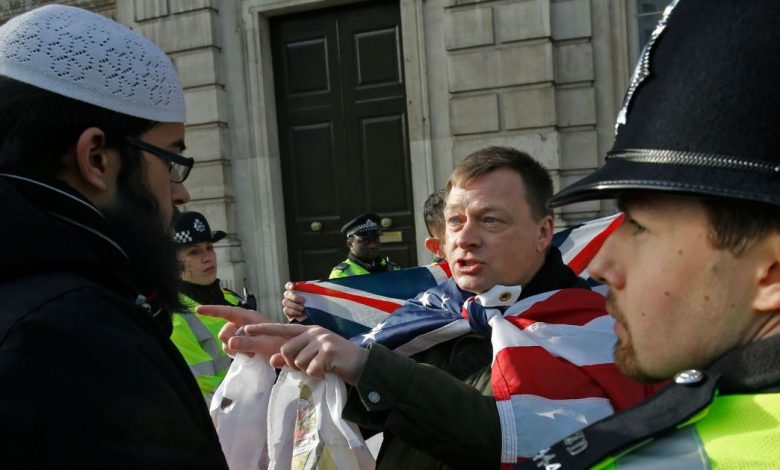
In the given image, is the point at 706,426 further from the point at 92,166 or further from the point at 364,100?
the point at 364,100

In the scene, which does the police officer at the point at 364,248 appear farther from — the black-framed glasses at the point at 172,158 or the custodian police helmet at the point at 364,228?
the black-framed glasses at the point at 172,158

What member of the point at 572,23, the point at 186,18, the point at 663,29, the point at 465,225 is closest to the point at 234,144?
the point at 186,18

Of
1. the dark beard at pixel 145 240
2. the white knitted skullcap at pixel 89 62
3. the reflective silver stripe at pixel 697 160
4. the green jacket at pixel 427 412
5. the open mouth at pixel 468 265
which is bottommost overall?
the green jacket at pixel 427 412

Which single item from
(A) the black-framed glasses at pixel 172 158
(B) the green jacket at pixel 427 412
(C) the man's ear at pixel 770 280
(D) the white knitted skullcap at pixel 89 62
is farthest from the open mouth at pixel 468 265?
(C) the man's ear at pixel 770 280

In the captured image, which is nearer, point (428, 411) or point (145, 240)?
point (145, 240)

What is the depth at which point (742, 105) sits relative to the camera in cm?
89

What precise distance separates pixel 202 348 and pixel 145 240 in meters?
2.12

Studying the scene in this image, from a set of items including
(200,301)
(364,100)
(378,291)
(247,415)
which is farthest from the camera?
(364,100)

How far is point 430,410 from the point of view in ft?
5.58

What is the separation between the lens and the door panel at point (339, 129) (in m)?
7.98

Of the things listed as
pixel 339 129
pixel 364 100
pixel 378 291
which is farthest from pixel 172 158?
pixel 339 129

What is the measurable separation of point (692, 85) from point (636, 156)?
0.40 feet

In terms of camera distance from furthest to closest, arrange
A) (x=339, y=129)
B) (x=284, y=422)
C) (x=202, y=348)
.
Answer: (x=339, y=129) < (x=202, y=348) < (x=284, y=422)

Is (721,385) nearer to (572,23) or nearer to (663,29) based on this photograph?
(663,29)
